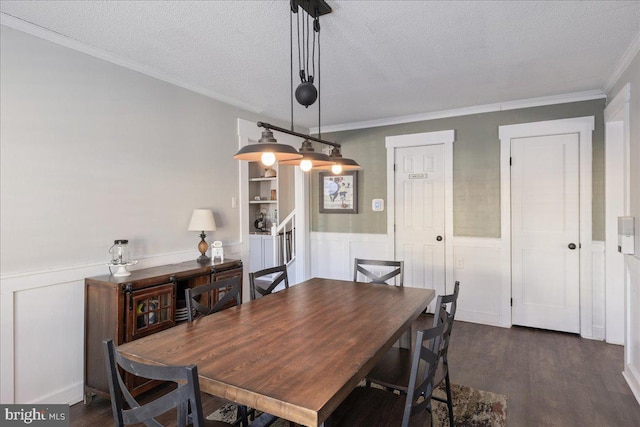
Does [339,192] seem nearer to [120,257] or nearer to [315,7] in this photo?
[120,257]

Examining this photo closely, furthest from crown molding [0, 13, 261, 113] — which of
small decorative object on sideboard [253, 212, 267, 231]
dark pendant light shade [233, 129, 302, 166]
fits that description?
small decorative object on sideboard [253, 212, 267, 231]

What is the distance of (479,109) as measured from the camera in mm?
4207

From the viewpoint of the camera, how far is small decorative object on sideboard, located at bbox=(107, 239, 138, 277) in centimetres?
262

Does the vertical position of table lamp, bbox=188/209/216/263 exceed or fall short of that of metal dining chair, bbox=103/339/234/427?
it exceeds it

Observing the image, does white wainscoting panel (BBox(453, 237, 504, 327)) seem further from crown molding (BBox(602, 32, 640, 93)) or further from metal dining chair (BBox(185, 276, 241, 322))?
metal dining chair (BBox(185, 276, 241, 322))

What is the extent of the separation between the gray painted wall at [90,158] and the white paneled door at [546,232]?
11.2ft

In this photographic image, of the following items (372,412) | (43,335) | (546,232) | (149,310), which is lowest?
(372,412)

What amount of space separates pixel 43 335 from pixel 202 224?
1397 millimetres

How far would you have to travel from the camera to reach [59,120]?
2479mm

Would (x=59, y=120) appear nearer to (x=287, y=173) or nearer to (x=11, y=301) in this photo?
(x=11, y=301)

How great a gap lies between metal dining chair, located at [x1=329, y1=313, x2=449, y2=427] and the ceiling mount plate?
1.85m

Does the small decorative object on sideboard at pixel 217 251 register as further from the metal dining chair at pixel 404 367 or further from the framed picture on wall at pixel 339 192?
the framed picture on wall at pixel 339 192

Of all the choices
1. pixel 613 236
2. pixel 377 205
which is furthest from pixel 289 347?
pixel 613 236

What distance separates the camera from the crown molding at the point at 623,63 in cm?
255
